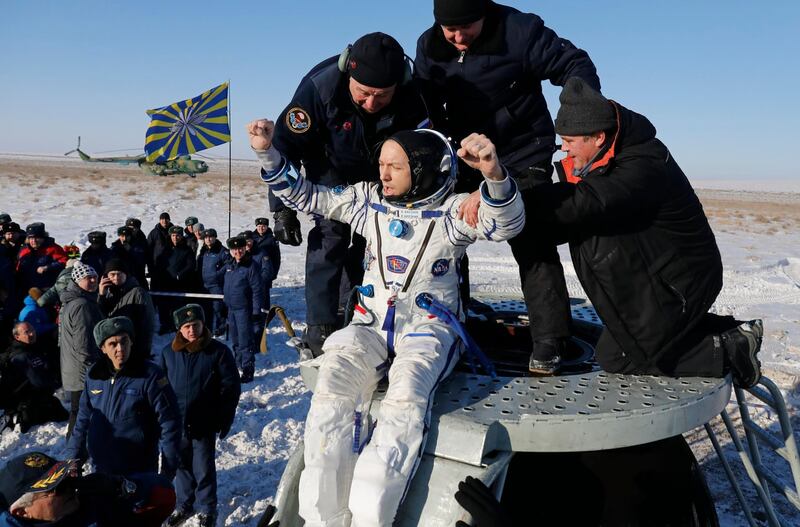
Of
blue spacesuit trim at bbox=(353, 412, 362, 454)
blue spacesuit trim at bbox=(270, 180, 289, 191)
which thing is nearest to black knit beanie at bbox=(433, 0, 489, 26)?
blue spacesuit trim at bbox=(270, 180, 289, 191)

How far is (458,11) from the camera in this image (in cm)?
338

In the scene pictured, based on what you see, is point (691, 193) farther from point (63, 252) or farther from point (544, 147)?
point (63, 252)

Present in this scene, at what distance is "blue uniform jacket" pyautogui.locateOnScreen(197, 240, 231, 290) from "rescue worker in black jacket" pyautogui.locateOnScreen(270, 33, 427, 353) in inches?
246

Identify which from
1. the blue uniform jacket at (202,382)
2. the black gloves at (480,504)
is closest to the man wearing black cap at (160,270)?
the blue uniform jacket at (202,382)

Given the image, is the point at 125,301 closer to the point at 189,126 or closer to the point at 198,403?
the point at 198,403

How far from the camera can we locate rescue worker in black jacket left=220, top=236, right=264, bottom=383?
8.45 meters

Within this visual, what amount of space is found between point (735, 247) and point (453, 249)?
816 inches

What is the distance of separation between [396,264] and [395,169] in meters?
0.45

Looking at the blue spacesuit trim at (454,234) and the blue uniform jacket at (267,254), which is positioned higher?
the blue spacesuit trim at (454,234)

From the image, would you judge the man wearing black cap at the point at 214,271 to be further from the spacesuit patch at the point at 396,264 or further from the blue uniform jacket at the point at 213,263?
the spacesuit patch at the point at 396,264

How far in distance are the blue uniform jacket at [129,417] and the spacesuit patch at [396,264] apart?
255cm

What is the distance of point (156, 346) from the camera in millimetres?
9492

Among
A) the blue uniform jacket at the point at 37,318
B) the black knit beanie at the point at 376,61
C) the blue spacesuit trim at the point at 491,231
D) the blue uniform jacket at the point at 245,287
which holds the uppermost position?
the black knit beanie at the point at 376,61

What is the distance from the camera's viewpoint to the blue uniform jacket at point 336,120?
3480 millimetres
